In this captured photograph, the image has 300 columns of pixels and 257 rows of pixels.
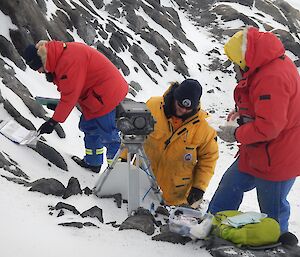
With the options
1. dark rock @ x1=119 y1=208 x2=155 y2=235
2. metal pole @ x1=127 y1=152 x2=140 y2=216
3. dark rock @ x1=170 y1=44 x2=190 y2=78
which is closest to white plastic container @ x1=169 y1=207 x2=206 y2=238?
dark rock @ x1=119 y1=208 x2=155 y2=235

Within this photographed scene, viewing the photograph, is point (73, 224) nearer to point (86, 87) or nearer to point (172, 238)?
point (172, 238)

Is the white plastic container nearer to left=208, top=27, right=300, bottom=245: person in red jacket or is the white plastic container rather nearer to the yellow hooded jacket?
left=208, top=27, right=300, bottom=245: person in red jacket

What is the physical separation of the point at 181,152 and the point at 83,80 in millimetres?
1588

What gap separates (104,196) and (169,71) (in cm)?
1669

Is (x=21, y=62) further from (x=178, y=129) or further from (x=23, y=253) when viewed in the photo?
(x=23, y=253)

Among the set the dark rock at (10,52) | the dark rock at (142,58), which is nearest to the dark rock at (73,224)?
the dark rock at (10,52)

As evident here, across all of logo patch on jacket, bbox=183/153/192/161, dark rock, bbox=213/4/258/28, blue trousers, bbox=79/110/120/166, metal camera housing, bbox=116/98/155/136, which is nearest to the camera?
metal camera housing, bbox=116/98/155/136

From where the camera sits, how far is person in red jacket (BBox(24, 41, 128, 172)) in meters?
5.58

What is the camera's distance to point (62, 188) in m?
4.69

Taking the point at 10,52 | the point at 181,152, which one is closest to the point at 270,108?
the point at 181,152

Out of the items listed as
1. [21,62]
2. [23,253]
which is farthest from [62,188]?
[21,62]

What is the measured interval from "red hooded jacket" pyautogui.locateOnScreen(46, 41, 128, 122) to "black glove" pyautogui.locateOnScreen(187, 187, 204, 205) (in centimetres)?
181

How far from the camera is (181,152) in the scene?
5113 millimetres

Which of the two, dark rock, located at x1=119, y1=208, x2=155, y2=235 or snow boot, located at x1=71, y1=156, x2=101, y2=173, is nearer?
dark rock, located at x1=119, y1=208, x2=155, y2=235
